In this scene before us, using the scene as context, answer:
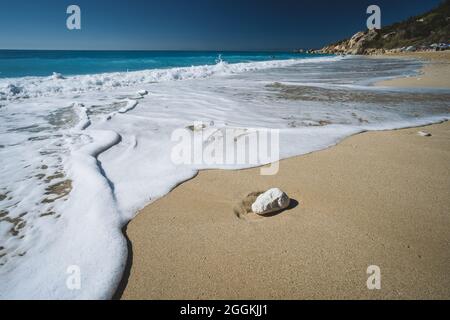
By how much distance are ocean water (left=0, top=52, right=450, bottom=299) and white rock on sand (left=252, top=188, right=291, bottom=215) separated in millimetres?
963

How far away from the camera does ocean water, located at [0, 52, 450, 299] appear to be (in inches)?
78.3

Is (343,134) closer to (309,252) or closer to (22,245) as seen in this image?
(309,252)

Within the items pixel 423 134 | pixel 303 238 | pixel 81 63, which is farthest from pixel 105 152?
pixel 81 63

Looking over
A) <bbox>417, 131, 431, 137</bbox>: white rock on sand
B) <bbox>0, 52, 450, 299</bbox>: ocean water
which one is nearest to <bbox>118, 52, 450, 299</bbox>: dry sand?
<bbox>0, 52, 450, 299</bbox>: ocean water

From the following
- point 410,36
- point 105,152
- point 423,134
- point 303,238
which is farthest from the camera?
point 410,36

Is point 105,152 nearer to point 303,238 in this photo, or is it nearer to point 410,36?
point 303,238

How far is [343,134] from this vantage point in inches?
175

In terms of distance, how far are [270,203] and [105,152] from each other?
2.68m

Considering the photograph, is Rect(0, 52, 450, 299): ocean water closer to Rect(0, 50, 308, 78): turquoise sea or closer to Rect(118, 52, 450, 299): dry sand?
Rect(118, 52, 450, 299): dry sand

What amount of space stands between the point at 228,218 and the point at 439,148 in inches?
132

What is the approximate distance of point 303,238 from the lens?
6.95 feet

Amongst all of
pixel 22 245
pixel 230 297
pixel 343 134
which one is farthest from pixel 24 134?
pixel 343 134

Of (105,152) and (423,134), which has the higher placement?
(423,134)

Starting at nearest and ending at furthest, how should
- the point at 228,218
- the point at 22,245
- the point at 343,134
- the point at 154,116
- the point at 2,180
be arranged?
1. the point at 22,245
2. the point at 228,218
3. the point at 2,180
4. the point at 343,134
5. the point at 154,116
